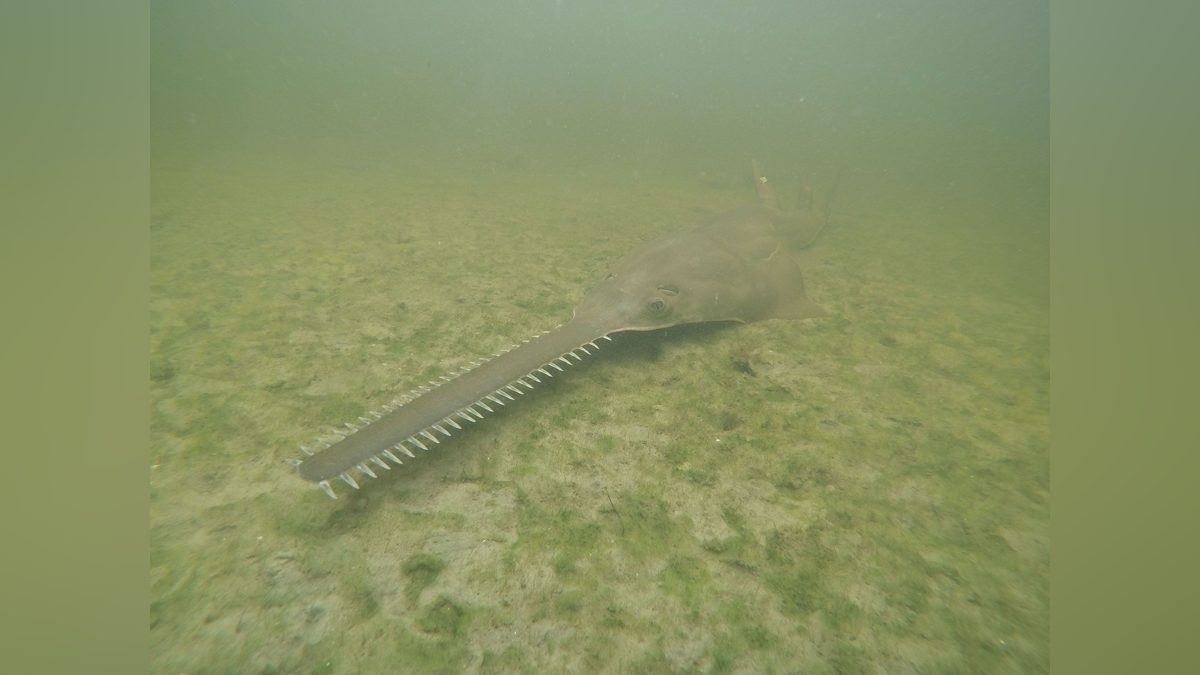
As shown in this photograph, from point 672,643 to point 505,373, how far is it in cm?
150

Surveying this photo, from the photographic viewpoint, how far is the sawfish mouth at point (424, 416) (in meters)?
1.83

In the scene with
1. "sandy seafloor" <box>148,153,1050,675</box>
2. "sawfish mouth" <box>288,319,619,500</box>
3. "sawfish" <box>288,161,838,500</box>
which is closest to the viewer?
"sandy seafloor" <box>148,153,1050,675</box>

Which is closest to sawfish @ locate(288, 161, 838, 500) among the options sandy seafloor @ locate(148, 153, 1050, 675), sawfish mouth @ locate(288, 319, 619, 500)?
sawfish mouth @ locate(288, 319, 619, 500)

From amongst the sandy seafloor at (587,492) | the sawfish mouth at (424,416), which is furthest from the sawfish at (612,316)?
the sandy seafloor at (587,492)

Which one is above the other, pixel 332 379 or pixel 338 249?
pixel 338 249

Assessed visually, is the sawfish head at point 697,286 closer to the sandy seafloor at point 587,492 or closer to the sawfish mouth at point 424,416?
the sandy seafloor at point 587,492

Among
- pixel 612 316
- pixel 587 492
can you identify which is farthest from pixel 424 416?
pixel 612 316

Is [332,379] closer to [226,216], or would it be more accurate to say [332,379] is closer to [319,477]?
[319,477]

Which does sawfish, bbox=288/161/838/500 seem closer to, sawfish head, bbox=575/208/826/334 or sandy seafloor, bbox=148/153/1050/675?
sawfish head, bbox=575/208/826/334

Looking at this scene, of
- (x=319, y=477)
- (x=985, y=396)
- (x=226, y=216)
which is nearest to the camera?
(x=319, y=477)

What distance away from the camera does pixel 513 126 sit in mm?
23297

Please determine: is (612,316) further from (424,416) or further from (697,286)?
Answer: (424,416)

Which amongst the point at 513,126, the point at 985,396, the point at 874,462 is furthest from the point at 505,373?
the point at 513,126

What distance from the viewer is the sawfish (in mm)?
1947
